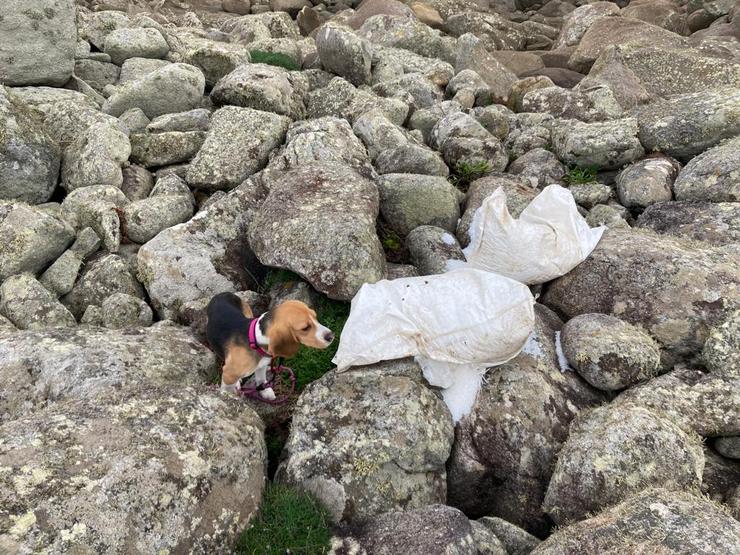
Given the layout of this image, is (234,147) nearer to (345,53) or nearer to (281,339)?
(281,339)

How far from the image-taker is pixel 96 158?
10953mm

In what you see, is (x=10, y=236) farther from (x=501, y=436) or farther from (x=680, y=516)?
(x=680, y=516)

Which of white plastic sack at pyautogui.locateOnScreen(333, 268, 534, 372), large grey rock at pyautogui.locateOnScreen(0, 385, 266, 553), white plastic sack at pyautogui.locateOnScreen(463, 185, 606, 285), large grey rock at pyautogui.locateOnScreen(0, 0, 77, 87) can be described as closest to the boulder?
white plastic sack at pyautogui.locateOnScreen(463, 185, 606, 285)

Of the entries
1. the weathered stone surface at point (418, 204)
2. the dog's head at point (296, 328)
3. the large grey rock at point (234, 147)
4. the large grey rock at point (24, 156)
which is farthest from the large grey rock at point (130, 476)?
the large grey rock at point (24, 156)

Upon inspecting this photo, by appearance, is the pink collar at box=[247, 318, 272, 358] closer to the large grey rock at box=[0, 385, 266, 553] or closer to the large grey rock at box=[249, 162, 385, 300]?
the large grey rock at box=[0, 385, 266, 553]

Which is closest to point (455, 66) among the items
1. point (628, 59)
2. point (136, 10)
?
point (628, 59)

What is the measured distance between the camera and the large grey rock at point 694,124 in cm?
1038

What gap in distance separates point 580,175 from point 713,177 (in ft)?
7.56

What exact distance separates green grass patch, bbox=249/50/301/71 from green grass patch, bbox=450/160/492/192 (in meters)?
9.32

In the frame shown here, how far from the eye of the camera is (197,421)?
5613 millimetres

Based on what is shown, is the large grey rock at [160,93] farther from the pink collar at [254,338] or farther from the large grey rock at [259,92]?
the pink collar at [254,338]

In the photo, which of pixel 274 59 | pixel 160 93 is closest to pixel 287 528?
pixel 160 93

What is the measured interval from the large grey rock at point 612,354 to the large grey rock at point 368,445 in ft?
6.40

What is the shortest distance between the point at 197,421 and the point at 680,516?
15.1ft
